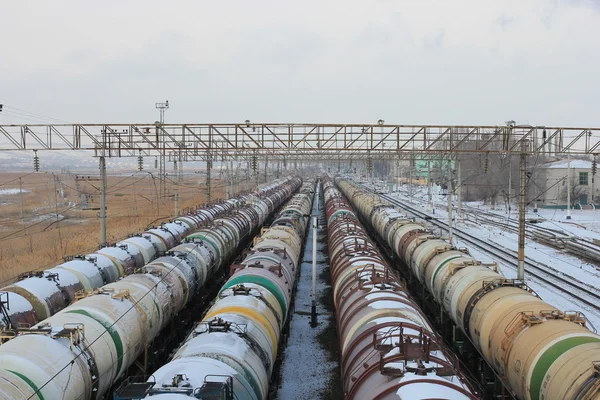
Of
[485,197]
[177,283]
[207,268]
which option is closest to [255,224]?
[207,268]

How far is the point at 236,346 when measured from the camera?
9398 millimetres

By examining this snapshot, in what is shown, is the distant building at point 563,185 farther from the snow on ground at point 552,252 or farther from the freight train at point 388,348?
the freight train at point 388,348

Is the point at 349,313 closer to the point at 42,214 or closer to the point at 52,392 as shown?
the point at 52,392

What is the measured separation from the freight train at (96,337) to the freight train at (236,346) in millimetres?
1943

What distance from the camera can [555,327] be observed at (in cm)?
957

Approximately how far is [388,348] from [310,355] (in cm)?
853

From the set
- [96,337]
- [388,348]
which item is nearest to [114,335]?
[96,337]

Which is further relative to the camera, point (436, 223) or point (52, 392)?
point (436, 223)

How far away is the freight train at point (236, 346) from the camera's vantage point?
24.5 feet

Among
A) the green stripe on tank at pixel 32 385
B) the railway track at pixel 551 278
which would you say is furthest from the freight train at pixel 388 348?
the railway track at pixel 551 278

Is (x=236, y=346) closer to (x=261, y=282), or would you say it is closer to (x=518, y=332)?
(x=261, y=282)

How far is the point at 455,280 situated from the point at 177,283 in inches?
361

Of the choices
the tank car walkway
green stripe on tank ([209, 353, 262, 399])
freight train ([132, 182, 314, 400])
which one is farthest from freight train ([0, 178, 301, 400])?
the tank car walkway

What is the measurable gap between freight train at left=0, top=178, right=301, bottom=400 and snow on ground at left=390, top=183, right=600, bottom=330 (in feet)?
52.6
